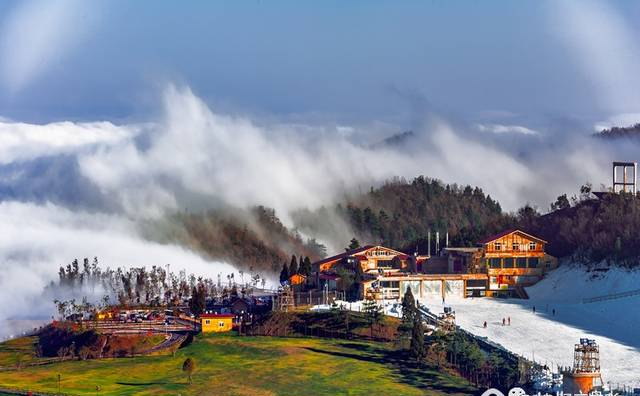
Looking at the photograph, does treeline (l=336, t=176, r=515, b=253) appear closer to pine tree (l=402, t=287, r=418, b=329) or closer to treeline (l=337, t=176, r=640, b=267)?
A: treeline (l=337, t=176, r=640, b=267)

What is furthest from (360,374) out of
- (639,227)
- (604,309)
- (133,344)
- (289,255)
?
Result: (289,255)

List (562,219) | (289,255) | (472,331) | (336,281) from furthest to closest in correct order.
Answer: (289,255) → (562,219) → (336,281) → (472,331)

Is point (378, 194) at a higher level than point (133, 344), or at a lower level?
higher

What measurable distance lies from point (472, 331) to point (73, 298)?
128ft

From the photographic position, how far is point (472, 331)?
3784 inches

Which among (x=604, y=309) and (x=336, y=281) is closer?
(x=604, y=309)

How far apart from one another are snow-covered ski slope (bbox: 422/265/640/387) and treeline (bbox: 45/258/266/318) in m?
23.3

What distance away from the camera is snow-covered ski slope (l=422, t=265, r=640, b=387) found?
89.1 m

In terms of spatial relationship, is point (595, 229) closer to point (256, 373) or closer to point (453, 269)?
point (453, 269)

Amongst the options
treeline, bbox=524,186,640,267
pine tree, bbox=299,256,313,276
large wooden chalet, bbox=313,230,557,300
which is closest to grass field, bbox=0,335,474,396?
large wooden chalet, bbox=313,230,557,300

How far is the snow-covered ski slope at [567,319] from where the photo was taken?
292 ft

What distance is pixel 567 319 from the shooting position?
333 feet

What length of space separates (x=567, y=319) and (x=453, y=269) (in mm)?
Result: 18936

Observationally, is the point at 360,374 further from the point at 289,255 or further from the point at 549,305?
the point at 289,255
